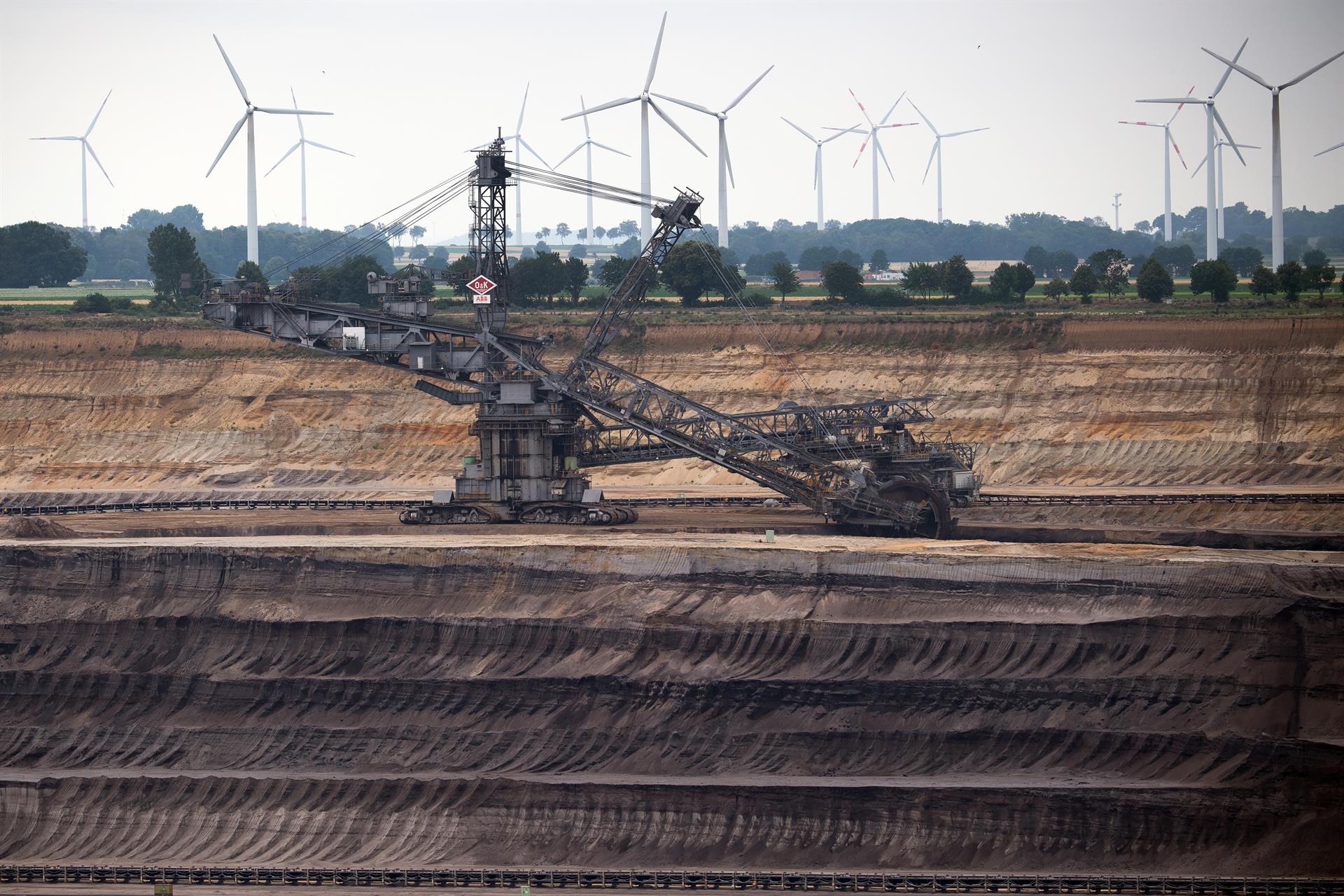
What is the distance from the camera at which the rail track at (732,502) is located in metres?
67.6

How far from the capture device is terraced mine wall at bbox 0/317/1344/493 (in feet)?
255

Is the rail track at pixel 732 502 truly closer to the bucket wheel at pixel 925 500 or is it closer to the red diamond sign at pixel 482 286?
the bucket wheel at pixel 925 500

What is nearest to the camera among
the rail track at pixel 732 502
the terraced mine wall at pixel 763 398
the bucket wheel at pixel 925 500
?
the bucket wheel at pixel 925 500

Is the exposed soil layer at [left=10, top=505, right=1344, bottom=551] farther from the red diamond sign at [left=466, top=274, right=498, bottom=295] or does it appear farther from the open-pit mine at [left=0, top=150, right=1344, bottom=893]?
the red diamond sign at [left=466, top=274, right=498, bottom=295]

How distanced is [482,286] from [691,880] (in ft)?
98.2

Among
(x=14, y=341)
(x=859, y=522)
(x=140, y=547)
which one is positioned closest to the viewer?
(x=140, y=547)

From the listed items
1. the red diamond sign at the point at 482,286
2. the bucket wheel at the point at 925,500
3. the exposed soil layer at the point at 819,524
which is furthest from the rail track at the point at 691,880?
the red diamond sign at the point at 482,286

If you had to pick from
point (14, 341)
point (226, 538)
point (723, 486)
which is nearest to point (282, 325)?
point (226, 538)

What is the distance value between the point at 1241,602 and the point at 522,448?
28219mm

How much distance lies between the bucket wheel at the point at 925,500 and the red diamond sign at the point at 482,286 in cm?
1790

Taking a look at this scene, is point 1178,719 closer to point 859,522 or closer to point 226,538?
point 859,522

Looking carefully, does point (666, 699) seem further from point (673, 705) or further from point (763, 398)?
point (763, 398)

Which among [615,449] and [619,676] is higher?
[615,449]

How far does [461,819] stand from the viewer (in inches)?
1833
